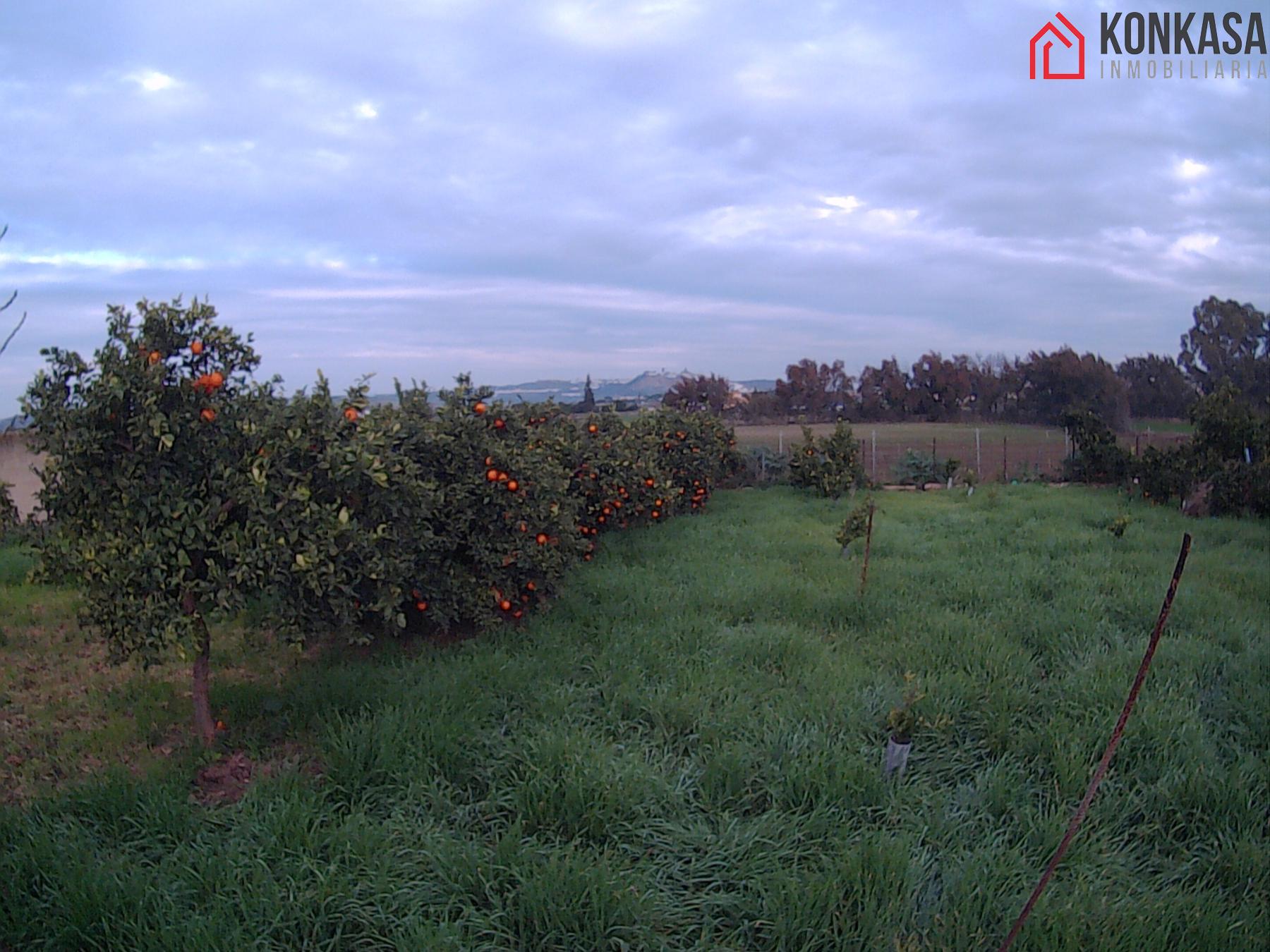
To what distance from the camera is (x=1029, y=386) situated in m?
Result: 21.9

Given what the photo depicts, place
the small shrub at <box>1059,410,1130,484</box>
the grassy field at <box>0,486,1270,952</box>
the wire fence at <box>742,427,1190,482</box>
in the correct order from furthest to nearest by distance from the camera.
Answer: the wire fence at <box>742,427,1190,482</box> < the small shrub at <box>1059,410,1130,484</box> < the grassy field at <box>0,486,1270,952</box>

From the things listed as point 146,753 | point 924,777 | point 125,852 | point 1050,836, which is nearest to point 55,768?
point 146,753

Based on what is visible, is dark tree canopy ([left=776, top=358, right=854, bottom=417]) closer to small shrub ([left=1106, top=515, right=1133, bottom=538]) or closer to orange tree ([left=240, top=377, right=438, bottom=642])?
small shrub ([left=1106, top=515, right=1133, bottom=538])

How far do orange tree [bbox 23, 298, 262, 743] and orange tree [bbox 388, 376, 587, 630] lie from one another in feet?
4.12

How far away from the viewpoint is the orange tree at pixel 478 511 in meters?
4.87

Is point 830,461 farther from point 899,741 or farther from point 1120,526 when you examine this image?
point 899,741

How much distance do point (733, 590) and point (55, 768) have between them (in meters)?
4.11

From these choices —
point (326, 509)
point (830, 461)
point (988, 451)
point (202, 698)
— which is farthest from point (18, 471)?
point (988, 451)

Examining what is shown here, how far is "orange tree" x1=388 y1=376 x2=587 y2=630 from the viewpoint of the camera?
4.87 meters

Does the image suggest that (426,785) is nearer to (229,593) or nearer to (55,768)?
(229,593)

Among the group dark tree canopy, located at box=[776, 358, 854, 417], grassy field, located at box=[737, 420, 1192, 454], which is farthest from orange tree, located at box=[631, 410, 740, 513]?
dark tree canopy, located at box=[776, 358, 854, 417]

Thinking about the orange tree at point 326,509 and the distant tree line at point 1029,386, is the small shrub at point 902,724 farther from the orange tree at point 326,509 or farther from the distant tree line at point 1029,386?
the distant tree line at point 1029,386

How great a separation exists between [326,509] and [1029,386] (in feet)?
73.1

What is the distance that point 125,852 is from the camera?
2801mm
